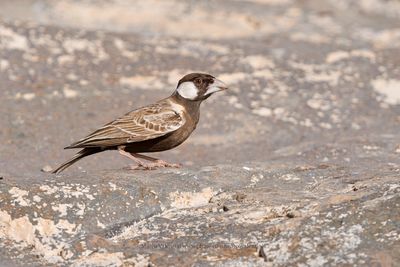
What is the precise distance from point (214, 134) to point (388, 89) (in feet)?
10.2

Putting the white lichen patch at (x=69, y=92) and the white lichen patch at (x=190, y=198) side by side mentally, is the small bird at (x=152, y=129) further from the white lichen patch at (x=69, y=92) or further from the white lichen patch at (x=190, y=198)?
the white lichen patch at (x=69, y=92)

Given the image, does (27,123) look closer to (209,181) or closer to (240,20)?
(209,181)

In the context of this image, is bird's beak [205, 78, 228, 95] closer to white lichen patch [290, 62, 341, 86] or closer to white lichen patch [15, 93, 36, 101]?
white lichen patch [15, 93, 36, 101]

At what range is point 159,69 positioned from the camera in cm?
1377

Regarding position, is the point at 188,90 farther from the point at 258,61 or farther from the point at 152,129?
the point at 258,61

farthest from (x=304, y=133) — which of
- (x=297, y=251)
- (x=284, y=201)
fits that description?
(x=297, y=251)

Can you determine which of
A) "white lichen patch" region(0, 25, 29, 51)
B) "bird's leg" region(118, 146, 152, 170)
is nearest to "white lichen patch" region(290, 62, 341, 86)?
"white lichen patch" region(0, 25, 29, 51)

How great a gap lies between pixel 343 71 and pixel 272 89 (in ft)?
4.82

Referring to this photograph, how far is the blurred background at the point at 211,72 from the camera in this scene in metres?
11.2

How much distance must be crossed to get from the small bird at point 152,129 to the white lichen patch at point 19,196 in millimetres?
1467

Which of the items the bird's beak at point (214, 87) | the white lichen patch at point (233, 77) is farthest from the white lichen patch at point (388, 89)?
the bird's beak at point (214, 87)

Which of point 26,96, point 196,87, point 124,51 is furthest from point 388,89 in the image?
point 196,87

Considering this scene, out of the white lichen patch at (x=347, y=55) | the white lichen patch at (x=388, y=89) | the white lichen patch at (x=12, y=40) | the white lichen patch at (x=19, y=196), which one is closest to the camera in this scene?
the white lichen patch at (x=19, y=196)

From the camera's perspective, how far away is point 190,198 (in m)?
6.85
